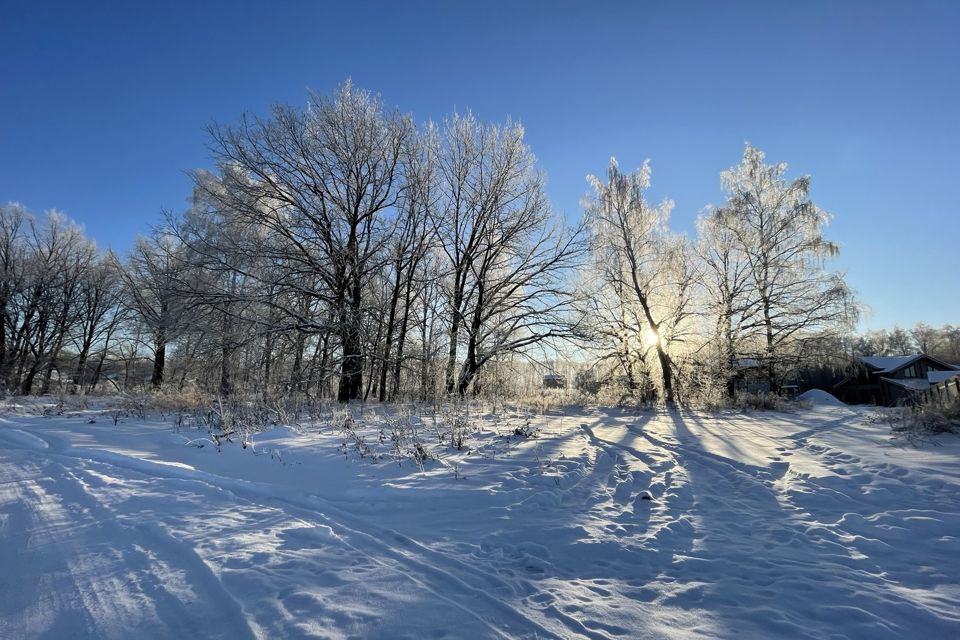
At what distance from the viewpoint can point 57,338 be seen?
28672 millimetres

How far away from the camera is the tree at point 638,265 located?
19.6 meters

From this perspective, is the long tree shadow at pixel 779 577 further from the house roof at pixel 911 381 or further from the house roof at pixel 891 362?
the house roof at pixel 891 362

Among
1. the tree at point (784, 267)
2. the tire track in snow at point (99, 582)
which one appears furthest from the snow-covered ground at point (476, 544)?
the tree at point (784, 267)

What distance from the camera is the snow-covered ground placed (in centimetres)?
241

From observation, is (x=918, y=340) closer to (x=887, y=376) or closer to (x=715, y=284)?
(x=887, y=376)

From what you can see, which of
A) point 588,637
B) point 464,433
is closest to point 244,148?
Result: point 464,433

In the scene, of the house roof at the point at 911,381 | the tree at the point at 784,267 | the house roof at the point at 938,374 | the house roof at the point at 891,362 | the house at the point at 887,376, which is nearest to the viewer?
the tree at the point at 784,267

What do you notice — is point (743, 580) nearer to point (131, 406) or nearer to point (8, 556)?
point (8, 556)

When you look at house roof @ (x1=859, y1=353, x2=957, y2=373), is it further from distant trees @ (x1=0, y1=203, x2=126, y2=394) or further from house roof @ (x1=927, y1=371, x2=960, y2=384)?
distant trees @ (x1=0, y1=203, x2=126, y2=394)

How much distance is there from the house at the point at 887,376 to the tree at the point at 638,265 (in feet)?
87.7

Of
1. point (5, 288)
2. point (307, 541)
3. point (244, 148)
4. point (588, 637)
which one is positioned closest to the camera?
point (588, 637)

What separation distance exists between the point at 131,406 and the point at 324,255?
701 cm

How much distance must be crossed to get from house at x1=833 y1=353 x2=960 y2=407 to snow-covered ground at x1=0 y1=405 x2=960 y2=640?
130ft

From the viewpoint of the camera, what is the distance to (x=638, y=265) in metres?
19.7
